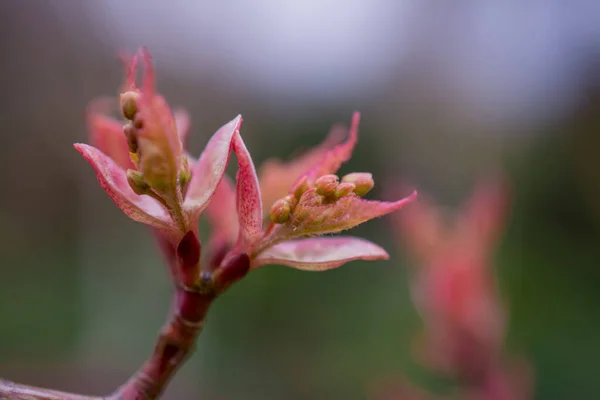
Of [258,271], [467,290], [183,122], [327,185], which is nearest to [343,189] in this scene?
[327,185]

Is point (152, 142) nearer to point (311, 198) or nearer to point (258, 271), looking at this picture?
point (311, 198)

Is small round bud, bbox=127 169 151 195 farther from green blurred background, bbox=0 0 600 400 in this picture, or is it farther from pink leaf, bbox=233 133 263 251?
green blurred background, bbox=0 0 600 400

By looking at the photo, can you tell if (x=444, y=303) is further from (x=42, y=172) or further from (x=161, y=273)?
(x=42, y=172)

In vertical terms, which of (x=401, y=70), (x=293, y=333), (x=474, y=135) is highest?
(x=401, y=70)

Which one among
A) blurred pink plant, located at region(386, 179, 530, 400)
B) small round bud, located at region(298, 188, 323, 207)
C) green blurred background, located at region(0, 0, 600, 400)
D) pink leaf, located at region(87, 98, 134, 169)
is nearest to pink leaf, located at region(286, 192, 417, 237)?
small round bud, located at region(298, 188, 323, 207)

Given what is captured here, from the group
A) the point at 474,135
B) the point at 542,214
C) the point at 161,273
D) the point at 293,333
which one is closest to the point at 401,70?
the point at 474,135
